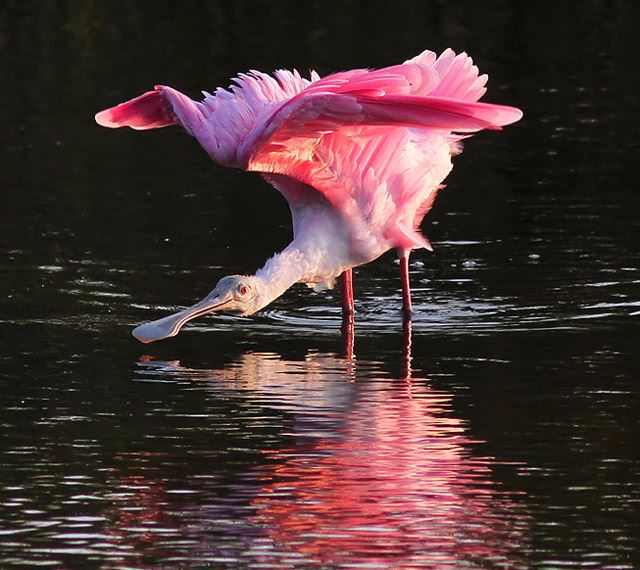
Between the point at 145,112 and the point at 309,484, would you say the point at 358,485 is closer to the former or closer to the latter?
the point at 309,484

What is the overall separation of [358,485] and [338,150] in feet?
9.88

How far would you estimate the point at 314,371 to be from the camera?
317 inches

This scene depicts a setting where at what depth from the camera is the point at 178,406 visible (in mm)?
7484

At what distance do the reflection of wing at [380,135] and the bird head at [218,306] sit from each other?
56cm

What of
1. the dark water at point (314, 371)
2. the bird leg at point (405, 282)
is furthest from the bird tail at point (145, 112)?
the bird leg at point (405, 282)

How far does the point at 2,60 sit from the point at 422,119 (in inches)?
425

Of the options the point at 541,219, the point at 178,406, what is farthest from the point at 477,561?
the point at 541,219

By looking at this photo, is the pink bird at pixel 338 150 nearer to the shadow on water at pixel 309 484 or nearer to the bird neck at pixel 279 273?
the bird neck at pixel 279 273

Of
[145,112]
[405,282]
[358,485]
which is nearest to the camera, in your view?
[358,485]

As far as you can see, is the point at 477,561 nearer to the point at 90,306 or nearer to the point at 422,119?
the point at 422,119

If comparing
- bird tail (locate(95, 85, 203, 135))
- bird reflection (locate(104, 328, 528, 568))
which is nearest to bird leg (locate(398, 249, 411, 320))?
bird reflection (locate(104, 328, 528, 568))

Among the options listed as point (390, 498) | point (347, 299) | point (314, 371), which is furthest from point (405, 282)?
point (390, 498)

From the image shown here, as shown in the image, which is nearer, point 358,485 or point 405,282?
point 358,485

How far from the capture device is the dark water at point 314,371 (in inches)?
232
